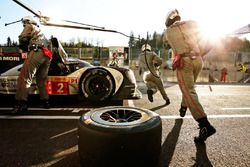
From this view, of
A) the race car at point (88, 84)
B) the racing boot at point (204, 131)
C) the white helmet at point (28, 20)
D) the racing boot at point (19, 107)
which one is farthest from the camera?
the race car at point (88, 84)

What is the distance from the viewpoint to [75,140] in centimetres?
284

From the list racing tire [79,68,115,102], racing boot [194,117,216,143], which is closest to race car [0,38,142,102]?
racing tire [79,68,115,102]

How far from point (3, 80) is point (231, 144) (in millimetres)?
4107

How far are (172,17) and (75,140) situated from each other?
220 cm

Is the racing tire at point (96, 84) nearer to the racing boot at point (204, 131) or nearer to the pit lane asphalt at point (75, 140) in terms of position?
the pit lane asphalt at point (75, 140)

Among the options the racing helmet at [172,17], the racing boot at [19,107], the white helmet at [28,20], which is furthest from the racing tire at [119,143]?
the white helmet at [28,20]

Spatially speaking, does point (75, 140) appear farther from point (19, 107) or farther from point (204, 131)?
point (19, 107)

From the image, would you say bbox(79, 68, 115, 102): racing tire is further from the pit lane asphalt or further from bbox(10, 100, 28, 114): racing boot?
bbox(10, 100, 28, 114): racing boot

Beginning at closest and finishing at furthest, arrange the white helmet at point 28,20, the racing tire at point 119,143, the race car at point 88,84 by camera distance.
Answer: the racing tire at point 119,143 → the white helmet at point 28,20 → the race car at point 88,84

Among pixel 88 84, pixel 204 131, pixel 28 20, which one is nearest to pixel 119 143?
pixel 204 131

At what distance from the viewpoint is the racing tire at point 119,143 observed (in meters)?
1.79

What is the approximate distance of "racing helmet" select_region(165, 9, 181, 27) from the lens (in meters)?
3.43

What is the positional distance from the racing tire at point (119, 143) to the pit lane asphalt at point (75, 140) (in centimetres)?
38

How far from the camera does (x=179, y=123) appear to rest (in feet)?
11.9
